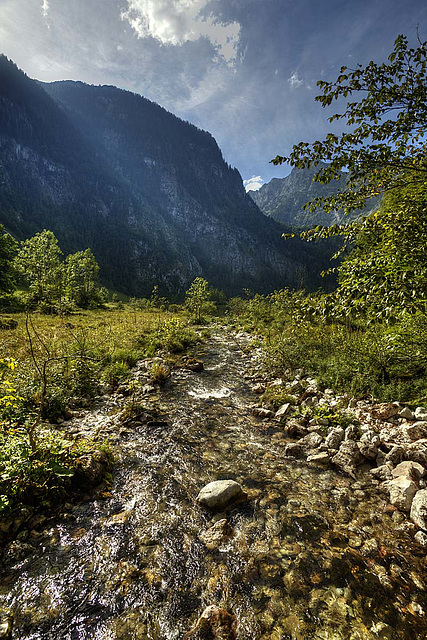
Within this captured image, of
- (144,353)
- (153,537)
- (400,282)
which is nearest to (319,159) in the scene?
(400,282)

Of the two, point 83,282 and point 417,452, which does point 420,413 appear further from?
point 83,282

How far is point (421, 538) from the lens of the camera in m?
4.16

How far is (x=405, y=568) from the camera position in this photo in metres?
3.81

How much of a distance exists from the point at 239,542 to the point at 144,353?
13.1 m

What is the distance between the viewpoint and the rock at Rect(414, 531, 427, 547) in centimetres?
412

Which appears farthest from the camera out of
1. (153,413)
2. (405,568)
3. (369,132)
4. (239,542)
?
(153,413)

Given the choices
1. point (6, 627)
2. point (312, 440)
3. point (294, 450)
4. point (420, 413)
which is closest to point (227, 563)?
point (6, 627)

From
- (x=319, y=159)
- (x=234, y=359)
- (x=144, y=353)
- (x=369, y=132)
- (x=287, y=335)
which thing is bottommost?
(x=234, y=359)

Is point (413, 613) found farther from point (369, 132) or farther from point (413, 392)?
point (369, 132)

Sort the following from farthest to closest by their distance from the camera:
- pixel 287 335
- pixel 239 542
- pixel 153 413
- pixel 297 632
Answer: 1. pixel 287 335
2. pixel 153 413
3. pixel 239 542
4. pixel 297 632

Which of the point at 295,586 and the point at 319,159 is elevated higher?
the point at 319,159

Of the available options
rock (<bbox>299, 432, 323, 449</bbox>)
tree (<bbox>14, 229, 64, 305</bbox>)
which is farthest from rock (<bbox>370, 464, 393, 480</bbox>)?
tree (<bbox>14, 229, 64, 305</bbox>)

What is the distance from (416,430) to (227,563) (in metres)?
5.21

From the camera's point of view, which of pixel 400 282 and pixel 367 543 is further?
pixel 367 543
